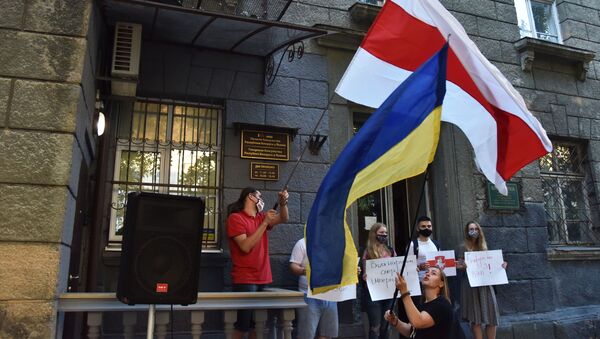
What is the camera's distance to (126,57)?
5168 mm

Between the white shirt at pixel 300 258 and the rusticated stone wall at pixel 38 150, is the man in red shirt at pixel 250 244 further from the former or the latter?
the rusticated stone wall at pixel 38 150

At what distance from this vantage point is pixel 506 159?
3914 millimetres

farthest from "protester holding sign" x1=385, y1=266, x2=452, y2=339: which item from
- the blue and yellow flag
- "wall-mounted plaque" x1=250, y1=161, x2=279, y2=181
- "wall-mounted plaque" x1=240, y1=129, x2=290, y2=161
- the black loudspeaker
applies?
"wall-mounted plaque" x1=240, y1=129, x2=290, y2=161

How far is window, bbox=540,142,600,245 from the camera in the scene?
8016mm

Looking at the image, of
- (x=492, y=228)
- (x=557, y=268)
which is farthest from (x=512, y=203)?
(x=557, y=268)

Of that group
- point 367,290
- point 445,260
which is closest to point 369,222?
point 445,260

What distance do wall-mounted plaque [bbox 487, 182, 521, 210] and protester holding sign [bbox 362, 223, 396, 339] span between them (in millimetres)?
2338

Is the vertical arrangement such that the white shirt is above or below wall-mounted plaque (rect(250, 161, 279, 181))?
below

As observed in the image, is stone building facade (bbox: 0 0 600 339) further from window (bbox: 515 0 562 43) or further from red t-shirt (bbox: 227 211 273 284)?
red t-shirt (bbox: 227 211 273 284)

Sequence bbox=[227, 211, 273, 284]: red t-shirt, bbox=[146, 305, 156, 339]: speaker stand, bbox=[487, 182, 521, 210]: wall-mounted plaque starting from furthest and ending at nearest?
bbox=[487, 182, 521, 210]: wall-mounted plaque
bbox=[227, 211, 273, 284]: red t-shirt
bbox=[146, 305, 156, 339]: speaker stand

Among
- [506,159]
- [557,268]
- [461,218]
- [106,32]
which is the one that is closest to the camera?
[506,159]

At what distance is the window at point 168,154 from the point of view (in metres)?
5.81

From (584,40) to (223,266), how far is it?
810 cm

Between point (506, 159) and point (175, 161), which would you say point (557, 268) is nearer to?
point (506, 159)
